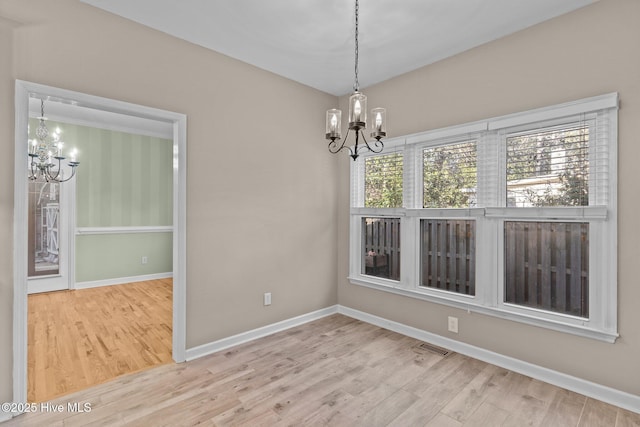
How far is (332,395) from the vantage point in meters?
2.37

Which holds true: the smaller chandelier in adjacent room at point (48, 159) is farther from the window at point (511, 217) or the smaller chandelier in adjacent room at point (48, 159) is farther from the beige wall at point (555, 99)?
the beige wall at point (555, 99)

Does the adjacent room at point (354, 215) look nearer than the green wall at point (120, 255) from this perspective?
Yes

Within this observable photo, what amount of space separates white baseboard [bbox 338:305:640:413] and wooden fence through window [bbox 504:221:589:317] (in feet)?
1.61

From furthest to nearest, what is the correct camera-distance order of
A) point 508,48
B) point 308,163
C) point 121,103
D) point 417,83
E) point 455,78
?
point 308,163, point 417,83, point 455,78, point 508,48, point 121,103

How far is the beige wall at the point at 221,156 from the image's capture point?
2.17m

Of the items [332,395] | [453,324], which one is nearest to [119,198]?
[332,395]

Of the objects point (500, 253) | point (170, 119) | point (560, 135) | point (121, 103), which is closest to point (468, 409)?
point (500, 253)

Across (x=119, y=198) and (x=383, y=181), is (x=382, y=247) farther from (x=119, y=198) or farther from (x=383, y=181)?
(x=119, y=198)

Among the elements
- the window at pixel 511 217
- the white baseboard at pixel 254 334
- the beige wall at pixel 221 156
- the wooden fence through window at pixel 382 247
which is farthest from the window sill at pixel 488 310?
the beige wall at pixel 221 156

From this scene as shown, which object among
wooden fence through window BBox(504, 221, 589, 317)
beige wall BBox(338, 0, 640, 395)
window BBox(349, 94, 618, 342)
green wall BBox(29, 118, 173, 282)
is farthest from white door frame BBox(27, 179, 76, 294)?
wooden fence through window BBox(504, 221, 589, 317)

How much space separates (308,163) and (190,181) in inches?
58.3

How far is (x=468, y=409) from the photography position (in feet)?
7.20

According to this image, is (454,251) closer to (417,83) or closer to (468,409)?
(468,409)

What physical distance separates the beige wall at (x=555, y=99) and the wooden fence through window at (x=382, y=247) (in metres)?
0.42
